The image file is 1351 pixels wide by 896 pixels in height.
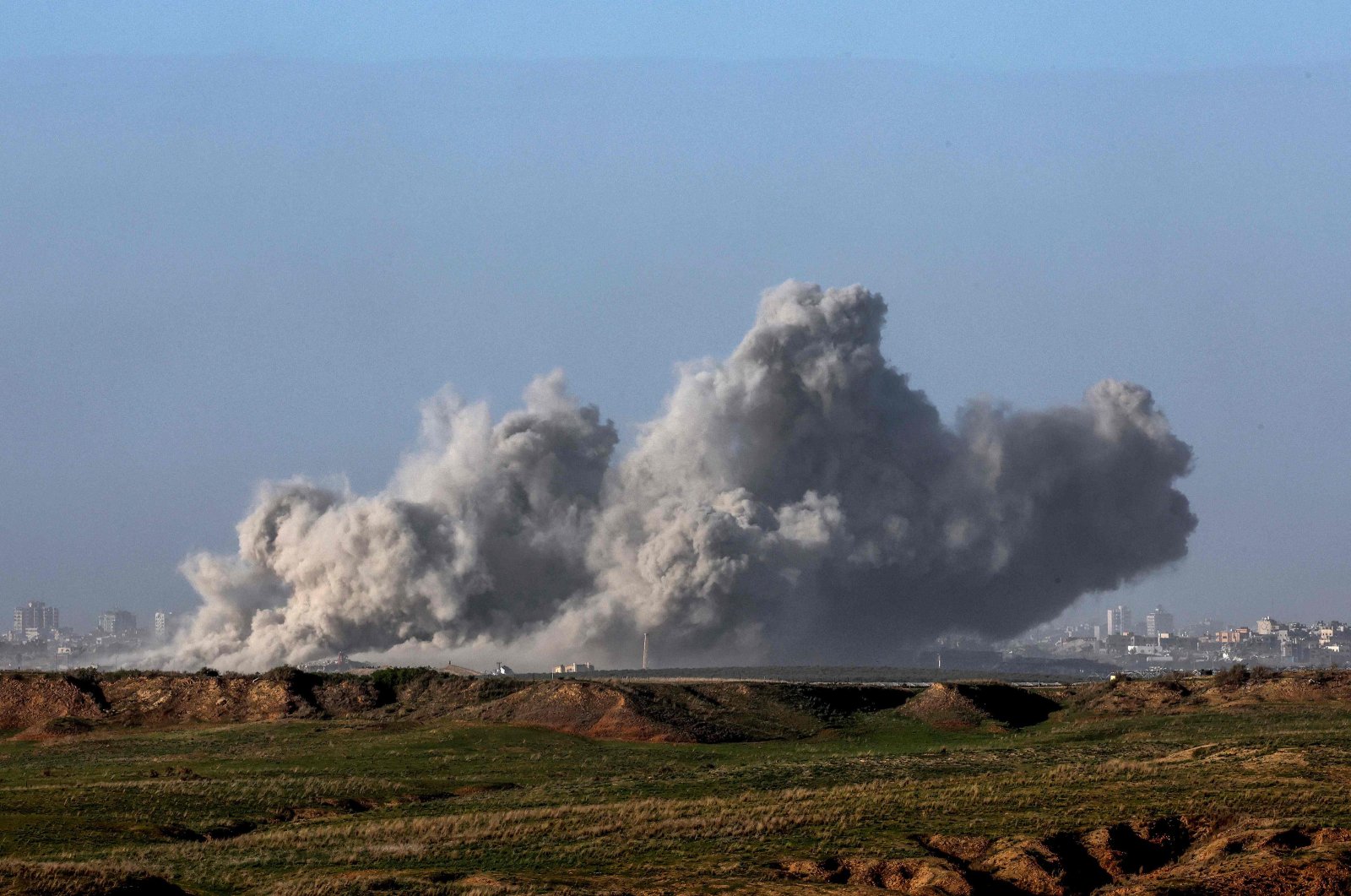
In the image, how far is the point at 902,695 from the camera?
92.6m

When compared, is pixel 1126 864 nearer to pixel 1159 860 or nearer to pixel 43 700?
pixel 1159 860

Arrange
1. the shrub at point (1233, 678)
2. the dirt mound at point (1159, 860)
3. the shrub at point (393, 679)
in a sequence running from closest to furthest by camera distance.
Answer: the dirt mound at point (1159, 860), the shrub at point (1233, 678), the shrub at point (393, 679)

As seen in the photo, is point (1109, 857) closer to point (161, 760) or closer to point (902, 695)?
point (161, 760)

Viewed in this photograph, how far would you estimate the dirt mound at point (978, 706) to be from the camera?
84.3m

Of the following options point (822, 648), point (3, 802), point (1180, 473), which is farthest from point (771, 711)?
point (1180, 473)

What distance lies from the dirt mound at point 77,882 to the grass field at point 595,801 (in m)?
2.10

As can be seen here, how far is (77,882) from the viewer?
28.2 metres

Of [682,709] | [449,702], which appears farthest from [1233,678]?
[449,702]

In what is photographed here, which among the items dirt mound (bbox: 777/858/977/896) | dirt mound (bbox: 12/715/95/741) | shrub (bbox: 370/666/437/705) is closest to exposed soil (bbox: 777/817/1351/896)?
dirt mound (bbox: 777/858/977/896)

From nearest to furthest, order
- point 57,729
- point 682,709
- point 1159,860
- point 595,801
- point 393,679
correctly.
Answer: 1. point 1159,860
2. point 595,801
3. point 682,709
4. point 57,729
5. point 393,679

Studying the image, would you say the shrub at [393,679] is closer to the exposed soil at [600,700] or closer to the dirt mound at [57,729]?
the exposed soil at [600,700]

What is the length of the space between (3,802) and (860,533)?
3796 inches

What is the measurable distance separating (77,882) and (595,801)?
2124 centimetres

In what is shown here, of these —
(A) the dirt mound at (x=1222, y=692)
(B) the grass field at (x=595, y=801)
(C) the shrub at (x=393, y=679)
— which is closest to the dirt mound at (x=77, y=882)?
(B) the grass field at (x=595, y=801)
